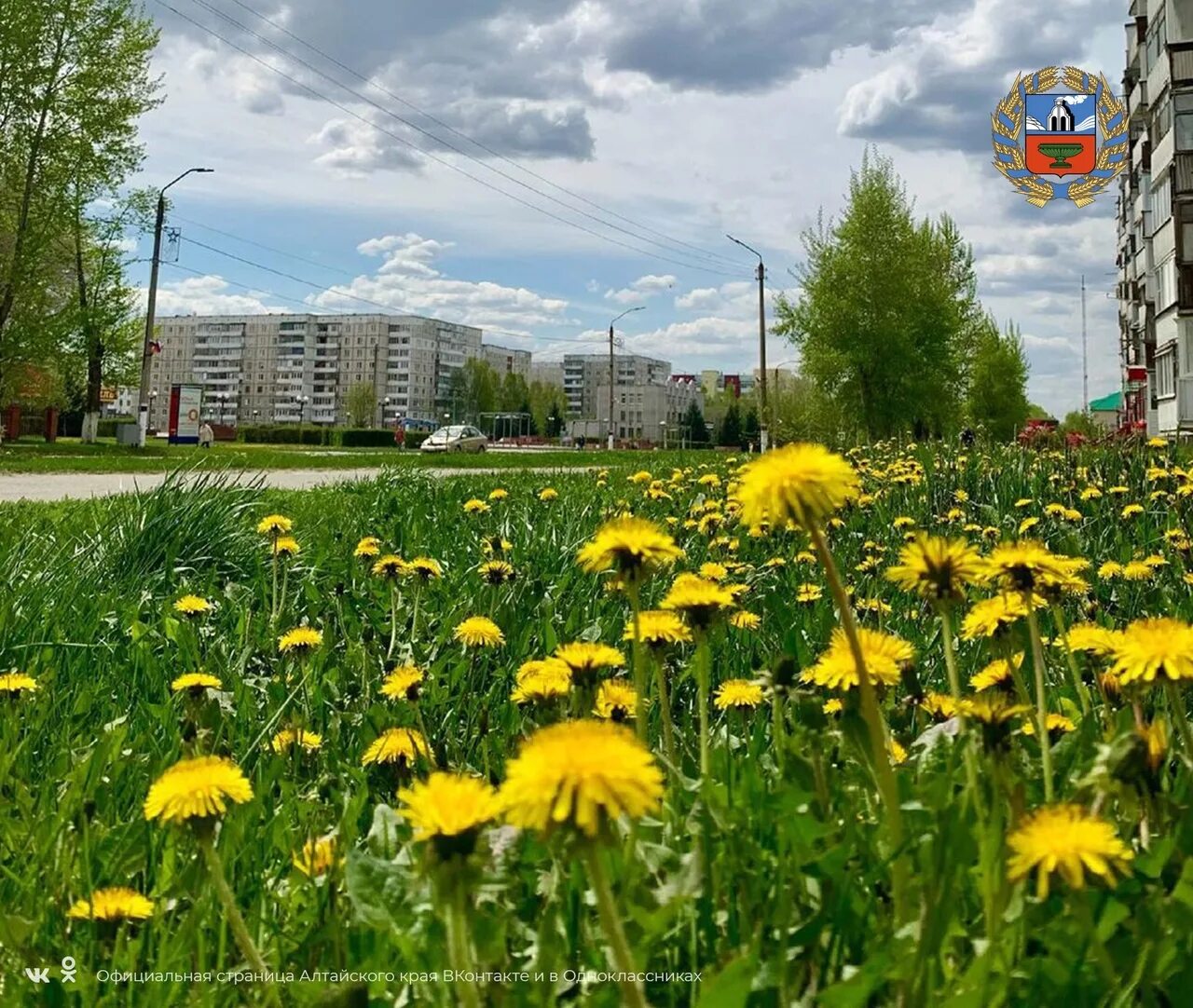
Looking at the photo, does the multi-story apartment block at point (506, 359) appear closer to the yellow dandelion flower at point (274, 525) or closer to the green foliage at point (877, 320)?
the green foliage at point (877, 320)

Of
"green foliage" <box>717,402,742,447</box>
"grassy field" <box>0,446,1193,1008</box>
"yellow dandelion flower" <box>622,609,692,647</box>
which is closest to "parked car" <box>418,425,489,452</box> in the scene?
"grassy field" <box>0,446,1193,1008</box>

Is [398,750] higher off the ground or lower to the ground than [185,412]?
lower

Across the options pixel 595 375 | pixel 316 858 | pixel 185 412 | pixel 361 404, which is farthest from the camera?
pixel 595 375

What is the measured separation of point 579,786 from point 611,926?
0.09m

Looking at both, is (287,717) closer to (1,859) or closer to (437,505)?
(1,859)

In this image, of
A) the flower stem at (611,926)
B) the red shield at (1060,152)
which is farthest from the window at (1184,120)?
the flower stem at (611,926)

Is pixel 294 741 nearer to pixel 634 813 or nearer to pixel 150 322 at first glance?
pixel 634 813

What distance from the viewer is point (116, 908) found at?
3.59ft

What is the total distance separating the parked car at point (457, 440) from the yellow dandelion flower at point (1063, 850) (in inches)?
1610

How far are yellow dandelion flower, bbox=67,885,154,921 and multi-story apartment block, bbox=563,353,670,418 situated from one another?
165 meters

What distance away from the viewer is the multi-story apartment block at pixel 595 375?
170750mm

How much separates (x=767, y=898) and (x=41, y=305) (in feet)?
88.6

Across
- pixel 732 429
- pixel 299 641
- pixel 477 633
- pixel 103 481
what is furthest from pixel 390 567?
pixel 732 429

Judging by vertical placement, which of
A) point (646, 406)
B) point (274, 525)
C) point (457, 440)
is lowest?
point (274, 525)
